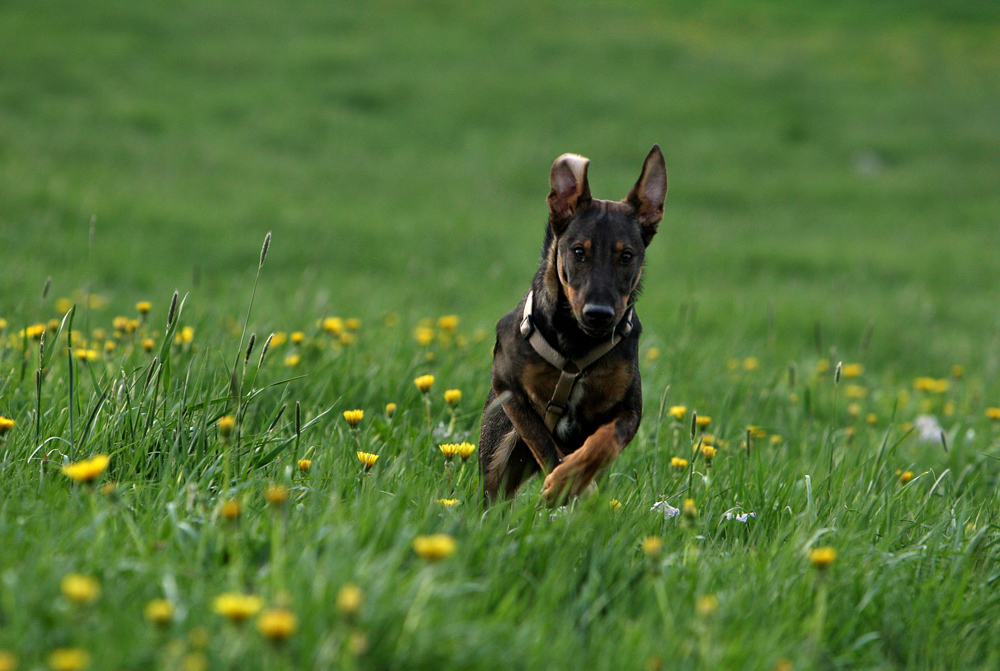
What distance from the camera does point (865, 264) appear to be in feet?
37.1

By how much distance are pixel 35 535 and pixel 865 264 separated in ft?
37.1

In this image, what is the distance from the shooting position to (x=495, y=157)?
16484 millimetres

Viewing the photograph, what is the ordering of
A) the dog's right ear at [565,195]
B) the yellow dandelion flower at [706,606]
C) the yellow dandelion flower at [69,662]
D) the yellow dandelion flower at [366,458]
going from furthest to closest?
the dog's right ear at [565,195] < the yellow dandelion flower at [366,458] < the yellow dandelion flower at [706,606] < the yellow dandelion flower at [69,662]

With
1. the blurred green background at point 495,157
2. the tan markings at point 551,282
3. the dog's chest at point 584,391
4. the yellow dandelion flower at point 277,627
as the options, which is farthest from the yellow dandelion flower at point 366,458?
the blurred green background at point 495,157

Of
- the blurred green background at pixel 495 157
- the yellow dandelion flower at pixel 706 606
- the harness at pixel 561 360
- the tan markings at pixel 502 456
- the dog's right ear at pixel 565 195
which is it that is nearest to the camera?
the yellow dandelion flower at pixel 706 606

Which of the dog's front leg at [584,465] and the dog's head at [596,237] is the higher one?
the dog's head at [596,237]

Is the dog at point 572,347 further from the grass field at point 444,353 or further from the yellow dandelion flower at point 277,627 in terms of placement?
the yellow dandelion flower at point 277,627

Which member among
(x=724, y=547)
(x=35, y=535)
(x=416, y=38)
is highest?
(x=416, y=38)

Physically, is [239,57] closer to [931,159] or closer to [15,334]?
[931,159]

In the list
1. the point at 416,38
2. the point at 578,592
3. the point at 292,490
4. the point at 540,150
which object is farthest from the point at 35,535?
the point at 416,38

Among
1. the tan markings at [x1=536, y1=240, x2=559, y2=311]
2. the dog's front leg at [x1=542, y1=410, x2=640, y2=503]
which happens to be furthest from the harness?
the dog's front leg at [x1=542, y1=410, x2=640, y2=503]

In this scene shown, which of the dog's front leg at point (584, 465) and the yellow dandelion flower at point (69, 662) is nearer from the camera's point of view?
the yellow dandelion flower at point (69, 662)

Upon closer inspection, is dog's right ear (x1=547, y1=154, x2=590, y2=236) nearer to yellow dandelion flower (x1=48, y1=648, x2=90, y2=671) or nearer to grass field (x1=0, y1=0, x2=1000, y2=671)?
grass field (x1=0, y1=0, x2=1000, y2=671)

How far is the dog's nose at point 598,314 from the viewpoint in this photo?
9.11 feet
